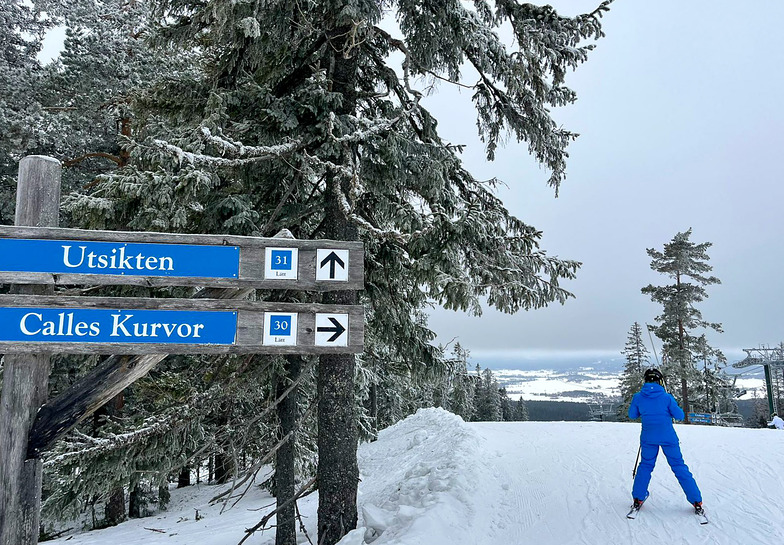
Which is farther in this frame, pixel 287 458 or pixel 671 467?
pixel 287 458

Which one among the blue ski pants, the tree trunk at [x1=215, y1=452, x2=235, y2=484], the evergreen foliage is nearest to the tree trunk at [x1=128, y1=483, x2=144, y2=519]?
the tree trunk at [x1=215, y1=452, x2=235, y2=484]

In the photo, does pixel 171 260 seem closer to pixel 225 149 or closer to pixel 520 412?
pixel 225 149

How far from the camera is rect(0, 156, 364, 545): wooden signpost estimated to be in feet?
11.5

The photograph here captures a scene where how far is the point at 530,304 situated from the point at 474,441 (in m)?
6.34

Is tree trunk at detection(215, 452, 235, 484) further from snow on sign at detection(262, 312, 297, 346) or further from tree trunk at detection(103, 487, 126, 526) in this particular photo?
tree trunk at detection(103, 487, 126, 526)

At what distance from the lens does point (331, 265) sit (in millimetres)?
3959

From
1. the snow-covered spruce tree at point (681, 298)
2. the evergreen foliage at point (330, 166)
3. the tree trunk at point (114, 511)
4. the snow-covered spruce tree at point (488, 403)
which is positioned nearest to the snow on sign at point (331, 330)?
the evergreen foliage at point (330, 166)

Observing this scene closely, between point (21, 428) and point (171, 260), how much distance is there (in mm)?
1695

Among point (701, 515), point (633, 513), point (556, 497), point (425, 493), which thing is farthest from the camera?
point (425, 493)

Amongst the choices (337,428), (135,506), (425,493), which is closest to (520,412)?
(135,506)

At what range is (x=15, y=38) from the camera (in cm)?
1338

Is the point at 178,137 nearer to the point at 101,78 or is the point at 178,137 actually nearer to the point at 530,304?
the point at 530,304

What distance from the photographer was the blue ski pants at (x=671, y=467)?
220 inches

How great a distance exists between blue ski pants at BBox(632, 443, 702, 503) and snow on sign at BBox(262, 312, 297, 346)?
15.5 feet
